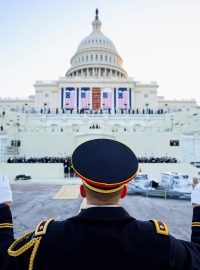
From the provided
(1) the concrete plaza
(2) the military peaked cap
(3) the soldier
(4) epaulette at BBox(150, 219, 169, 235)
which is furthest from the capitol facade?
(4) epaulette at BBox(150, 219, 169, 235)

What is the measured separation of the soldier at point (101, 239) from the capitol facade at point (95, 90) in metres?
59.5

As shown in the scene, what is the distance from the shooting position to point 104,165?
184cm

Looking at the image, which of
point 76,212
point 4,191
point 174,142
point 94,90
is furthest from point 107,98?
point 4,191

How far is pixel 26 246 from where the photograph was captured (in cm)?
164

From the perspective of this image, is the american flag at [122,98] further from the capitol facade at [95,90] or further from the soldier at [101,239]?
the soldier at [101,239]

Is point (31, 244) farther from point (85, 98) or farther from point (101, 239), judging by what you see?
point (85, 98)

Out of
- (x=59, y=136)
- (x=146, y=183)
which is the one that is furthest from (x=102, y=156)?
(x=59, y=136)

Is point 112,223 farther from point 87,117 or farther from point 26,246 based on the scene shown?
point 87,117

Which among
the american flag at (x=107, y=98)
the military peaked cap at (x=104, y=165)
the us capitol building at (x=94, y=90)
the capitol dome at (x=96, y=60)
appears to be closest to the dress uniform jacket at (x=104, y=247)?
the military peaked cap at (x=104, y=165)

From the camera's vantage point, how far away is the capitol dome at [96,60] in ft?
277

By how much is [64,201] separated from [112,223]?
12974 millimetres

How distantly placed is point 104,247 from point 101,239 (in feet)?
0.16

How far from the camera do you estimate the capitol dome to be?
8450 cm

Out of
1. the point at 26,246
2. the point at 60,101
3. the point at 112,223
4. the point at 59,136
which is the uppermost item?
the point at 60,101
